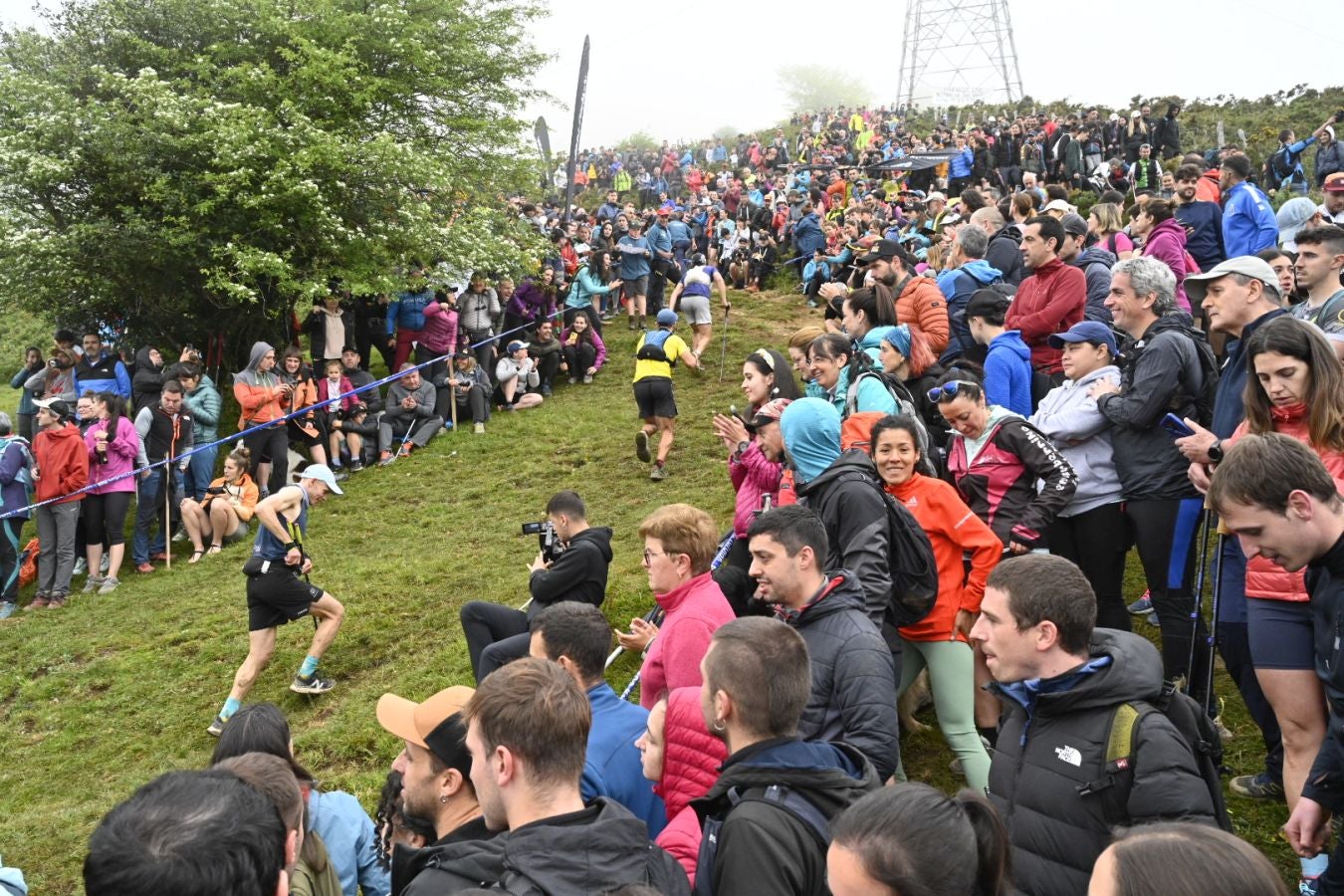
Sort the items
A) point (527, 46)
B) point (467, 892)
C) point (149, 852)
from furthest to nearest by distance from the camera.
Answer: point (527, 46), point (467, 892), point (149, 852)

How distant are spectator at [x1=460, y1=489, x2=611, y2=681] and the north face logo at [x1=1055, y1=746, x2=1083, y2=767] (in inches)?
136

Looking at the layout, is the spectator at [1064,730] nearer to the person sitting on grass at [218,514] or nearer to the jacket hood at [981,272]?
the jacket hood at [981,272]

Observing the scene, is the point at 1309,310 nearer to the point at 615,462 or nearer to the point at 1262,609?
the point at 1262,609

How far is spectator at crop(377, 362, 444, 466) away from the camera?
14547 mm

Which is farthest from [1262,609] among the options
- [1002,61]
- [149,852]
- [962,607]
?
[1002,61]

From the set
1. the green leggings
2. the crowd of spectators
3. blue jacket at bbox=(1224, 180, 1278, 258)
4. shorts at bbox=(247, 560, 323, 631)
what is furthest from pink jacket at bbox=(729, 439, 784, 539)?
blue jacket at bbox=(1224, 180, 1278, 258)

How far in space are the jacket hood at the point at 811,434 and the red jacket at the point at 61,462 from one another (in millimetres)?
9030

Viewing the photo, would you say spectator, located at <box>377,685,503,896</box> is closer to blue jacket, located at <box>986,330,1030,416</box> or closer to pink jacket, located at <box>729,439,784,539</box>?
pink jacket, located at <box>729,439,784,539</box>

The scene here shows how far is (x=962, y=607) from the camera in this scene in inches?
198

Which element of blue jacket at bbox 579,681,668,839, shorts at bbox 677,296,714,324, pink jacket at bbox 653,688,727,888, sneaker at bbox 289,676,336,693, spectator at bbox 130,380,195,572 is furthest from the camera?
shorts at bbox 677,296,714,324

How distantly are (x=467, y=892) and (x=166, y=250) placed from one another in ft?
44.5

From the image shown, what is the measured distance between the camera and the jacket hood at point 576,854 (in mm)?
2590

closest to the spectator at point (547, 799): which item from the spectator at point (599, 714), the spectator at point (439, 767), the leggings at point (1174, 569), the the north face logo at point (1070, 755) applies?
the spectator at point (439, 767)

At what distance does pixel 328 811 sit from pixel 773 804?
70.7 inches
